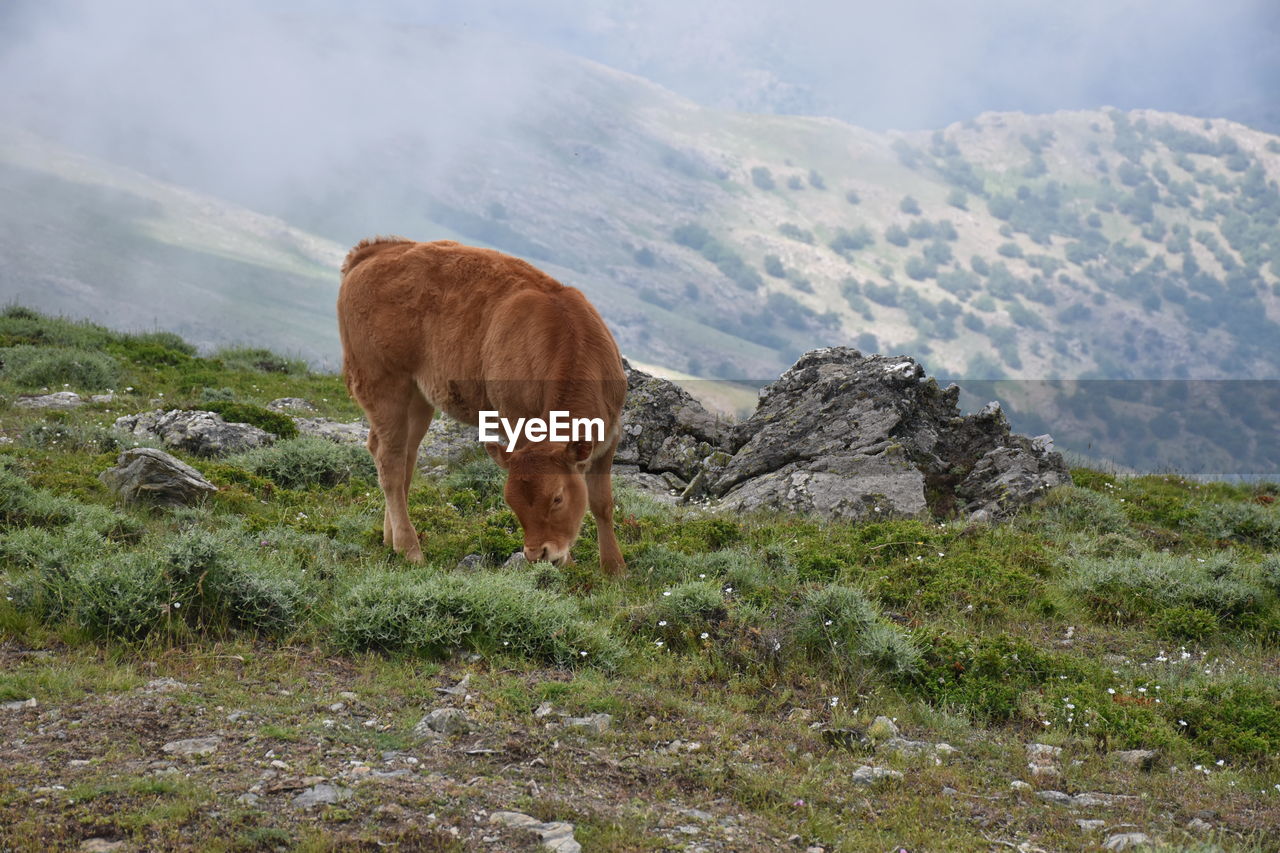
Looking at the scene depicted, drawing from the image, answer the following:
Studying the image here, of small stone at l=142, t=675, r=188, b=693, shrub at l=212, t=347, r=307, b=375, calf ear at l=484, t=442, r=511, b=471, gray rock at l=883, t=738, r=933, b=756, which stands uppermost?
calf ear at l=484, t=442, r=511, b=471

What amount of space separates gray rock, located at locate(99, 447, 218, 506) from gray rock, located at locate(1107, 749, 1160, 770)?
8.31 m

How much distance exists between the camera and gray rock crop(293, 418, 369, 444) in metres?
15.0

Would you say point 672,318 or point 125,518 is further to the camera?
point 672,318

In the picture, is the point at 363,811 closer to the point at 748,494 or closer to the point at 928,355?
the point at 748,494

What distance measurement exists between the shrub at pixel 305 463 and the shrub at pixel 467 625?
16.5ft

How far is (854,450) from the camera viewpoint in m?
13.1

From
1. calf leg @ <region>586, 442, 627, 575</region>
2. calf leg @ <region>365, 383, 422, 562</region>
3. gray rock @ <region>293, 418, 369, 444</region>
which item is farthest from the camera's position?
gray rock @ <region>293, 418, 369, 444</region>

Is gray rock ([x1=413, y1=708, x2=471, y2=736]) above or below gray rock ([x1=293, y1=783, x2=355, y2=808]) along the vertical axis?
above

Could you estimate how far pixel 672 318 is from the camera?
18950 cm

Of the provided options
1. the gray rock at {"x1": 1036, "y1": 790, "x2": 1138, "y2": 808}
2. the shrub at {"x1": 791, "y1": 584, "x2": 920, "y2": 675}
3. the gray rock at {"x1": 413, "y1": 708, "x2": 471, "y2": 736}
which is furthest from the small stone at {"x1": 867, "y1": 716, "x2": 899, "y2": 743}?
the gray rock at {"x1": 413, "y1": 708, "x2": 471, "y2": 736}

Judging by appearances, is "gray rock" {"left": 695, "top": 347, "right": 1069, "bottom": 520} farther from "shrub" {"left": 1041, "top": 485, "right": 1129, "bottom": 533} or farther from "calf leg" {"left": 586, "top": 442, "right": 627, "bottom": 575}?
"calf leg" {"left": 586, "top": 442, "right": 627, "bottom": 575}

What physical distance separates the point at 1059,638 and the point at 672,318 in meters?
182

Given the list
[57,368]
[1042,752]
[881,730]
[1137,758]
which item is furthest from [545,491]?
[57,368]

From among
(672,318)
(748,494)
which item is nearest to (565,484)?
(748,494)
